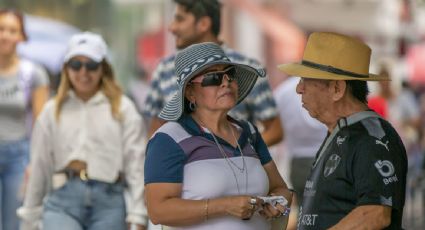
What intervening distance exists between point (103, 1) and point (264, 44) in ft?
52.4

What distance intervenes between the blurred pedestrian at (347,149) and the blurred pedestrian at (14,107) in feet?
12.3

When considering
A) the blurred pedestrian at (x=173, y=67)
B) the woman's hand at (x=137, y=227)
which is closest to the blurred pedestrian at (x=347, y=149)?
the blurred pedestrian at (x=173, y=67)

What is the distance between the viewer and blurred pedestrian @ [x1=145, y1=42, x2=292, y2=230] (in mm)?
Answer: 5492

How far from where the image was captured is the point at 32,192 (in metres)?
7.83

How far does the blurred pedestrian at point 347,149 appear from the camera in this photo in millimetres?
5153

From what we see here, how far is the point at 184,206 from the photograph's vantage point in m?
5.47

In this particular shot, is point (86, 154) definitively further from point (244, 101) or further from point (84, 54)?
point (244, 101)

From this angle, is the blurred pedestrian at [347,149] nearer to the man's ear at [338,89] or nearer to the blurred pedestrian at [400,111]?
the man's ear at [338,89]

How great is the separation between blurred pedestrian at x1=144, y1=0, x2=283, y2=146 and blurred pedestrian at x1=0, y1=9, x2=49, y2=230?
55.2 inches

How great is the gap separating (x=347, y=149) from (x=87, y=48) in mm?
3017

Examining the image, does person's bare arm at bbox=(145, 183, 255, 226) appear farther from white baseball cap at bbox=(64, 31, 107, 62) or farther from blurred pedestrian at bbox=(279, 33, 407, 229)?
white baseball cap at bbox=(64, 31, 107, 62)

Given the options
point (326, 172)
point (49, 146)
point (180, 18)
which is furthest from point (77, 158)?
point (326, 172)

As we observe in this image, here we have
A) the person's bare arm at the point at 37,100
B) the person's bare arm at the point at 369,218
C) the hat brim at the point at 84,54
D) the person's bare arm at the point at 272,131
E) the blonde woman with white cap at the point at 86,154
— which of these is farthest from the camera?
the person's bare arm at the point at 37,100

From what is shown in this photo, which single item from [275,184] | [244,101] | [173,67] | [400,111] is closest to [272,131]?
[244,101]
